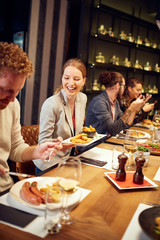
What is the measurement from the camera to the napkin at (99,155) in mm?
1652

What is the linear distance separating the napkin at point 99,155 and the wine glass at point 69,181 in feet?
2.24

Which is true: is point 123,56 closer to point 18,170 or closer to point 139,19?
point 139,19

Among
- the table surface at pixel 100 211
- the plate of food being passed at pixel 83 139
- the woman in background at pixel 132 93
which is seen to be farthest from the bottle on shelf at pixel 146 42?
the table surface at pixel 100 211

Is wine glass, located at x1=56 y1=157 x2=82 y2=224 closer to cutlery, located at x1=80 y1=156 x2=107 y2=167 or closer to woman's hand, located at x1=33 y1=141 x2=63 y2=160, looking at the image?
woman's hand, located at x1=33 y1=141 x2=63 y2=160

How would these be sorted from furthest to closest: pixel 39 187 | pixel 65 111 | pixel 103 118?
1. pixel 103 118
2. pixel 65 111
3. pixel 39 187

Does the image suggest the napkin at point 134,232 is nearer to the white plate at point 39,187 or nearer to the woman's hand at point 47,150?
the white plate at point 39,187

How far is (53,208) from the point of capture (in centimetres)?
83

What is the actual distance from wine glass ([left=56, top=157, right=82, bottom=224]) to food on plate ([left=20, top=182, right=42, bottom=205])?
0.12m

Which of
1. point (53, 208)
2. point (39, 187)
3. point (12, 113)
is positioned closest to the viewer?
point (53, 208)

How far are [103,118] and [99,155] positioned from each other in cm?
109

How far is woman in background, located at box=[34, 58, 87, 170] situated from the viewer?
2084 mm

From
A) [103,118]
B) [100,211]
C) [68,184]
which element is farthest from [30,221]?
[103,118]

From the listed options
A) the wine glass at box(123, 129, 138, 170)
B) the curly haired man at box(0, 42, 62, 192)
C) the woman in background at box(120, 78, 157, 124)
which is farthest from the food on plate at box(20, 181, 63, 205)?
the woman in background at box(120, 78, 157, 124)

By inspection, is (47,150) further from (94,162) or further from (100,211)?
(100,211)
